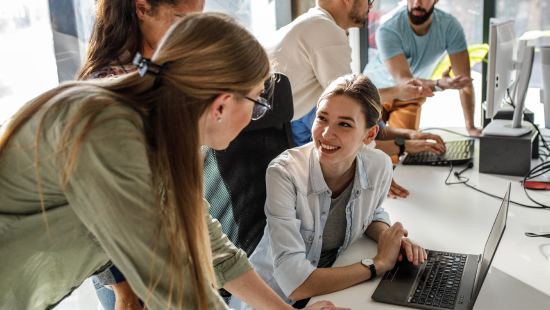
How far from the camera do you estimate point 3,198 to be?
2.19 ft

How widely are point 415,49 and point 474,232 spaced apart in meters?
2.10

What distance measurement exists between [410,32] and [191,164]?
282 centimetres

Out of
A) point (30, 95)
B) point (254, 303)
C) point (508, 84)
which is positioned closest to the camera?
point (254, 303)

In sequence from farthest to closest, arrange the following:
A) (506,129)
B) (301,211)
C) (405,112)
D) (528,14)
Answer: (528,14) < (405,112) < (506,129) < (301,211)

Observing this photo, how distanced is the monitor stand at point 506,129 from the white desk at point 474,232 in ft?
0.58

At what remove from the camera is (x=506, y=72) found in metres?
1.96

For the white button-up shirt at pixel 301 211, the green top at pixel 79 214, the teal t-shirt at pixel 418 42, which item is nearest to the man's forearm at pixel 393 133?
the teal t-shirt at pixel 418 42

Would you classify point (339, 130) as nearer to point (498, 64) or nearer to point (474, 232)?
point (474, 232)

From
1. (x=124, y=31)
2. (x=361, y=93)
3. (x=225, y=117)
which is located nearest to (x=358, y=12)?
(x=361, y=93)

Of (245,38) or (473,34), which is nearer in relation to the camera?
(245,38)

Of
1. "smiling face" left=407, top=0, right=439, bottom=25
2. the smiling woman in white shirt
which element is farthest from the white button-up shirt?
"smiling face" left=407, top=0, right=439, bottom=25

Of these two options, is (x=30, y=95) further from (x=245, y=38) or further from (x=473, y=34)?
(x=473, y=34)

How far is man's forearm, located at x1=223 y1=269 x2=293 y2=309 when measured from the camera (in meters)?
0.96

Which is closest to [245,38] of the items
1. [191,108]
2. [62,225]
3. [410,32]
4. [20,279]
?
[191,108]
